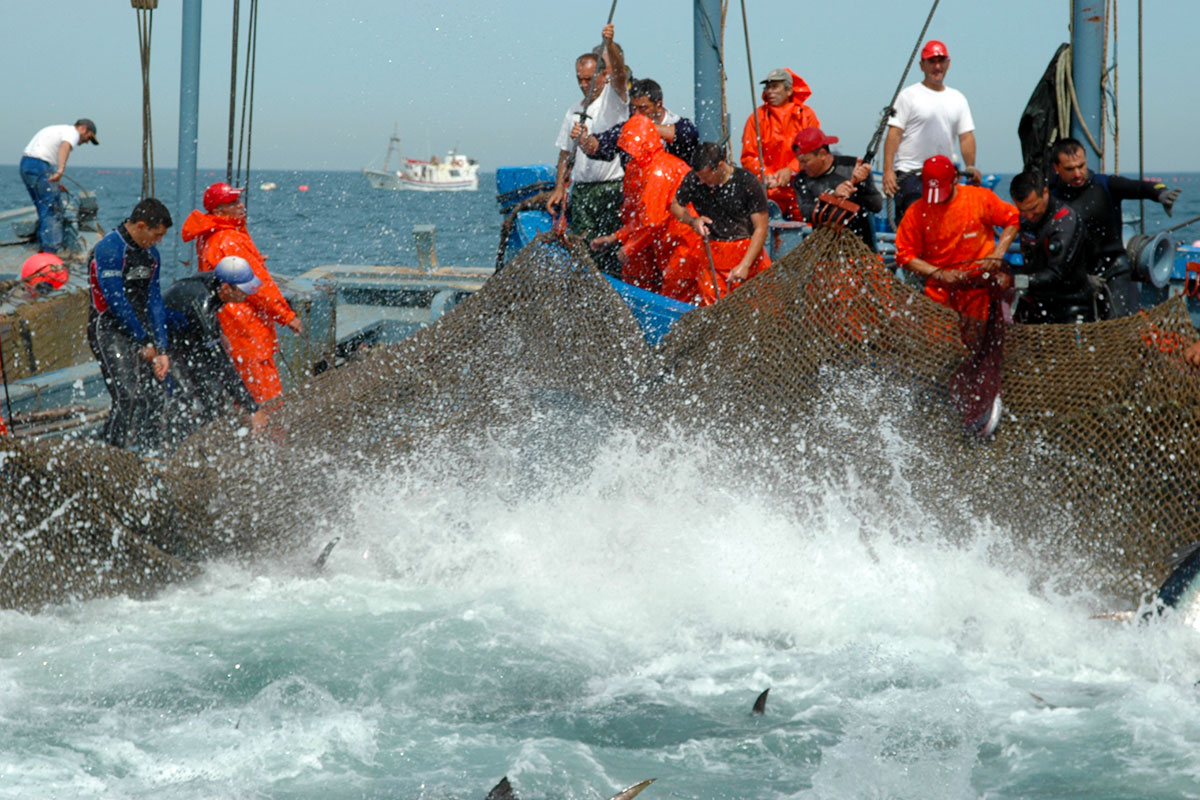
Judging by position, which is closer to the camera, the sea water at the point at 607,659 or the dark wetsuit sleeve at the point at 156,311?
the sea water at the point at 607,659

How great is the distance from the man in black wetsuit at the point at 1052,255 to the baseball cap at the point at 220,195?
5.11m

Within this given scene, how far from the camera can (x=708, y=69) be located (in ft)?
29.5

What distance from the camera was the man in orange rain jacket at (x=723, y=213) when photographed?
7.34 metres

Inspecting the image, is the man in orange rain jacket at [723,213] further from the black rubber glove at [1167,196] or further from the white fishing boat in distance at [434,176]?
the white fishing boat in distance at [434,176]

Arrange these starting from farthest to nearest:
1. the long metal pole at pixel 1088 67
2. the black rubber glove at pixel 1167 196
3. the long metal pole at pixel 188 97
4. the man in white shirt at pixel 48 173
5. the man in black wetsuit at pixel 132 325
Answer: the man in white shirt at pixel 48 173, the long metal pole at pixel 188 97, the long metal pole at pixel 1088 67, the black rubber glove at pixel 1167 196, the man in black wetsuit at pixel 132 325

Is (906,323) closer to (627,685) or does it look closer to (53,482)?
(627,685)

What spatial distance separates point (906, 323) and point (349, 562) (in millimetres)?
3205

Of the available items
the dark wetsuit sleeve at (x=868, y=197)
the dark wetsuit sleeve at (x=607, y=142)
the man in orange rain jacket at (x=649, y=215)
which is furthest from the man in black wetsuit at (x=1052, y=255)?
the dark wetsuit sleeve at (x=607, y=142)

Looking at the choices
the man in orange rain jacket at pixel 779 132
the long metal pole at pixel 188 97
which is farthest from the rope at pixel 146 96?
the man in orange rain jacket at pixel 779 132

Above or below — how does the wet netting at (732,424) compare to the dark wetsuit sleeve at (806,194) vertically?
below

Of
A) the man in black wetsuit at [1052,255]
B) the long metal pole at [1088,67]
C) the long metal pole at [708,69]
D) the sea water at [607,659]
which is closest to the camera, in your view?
the sea water at [607,659]

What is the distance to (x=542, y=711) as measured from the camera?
4.93 m

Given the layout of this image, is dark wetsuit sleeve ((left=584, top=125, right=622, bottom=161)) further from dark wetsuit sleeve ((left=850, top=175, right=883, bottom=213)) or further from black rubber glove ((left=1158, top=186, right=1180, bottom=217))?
black rubber glove ((left=1158, top=186, right=1180, bottom=217))

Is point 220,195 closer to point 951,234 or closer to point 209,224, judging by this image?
point 209,224
